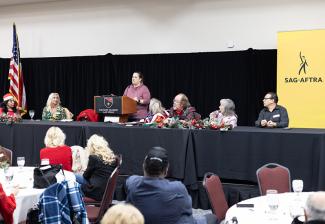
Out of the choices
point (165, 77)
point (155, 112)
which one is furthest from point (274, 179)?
point (165, 77)

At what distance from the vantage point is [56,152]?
5.01 meters

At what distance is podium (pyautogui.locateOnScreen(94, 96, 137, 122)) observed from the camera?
273 inches

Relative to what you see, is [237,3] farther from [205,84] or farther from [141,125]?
[141,125]

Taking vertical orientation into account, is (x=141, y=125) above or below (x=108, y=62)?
below

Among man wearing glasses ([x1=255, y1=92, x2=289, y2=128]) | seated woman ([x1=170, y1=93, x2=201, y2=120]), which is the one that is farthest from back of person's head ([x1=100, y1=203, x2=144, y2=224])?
seated woman ([x1=170, y1=93, x2=201, y2=120])

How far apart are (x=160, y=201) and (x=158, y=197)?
0.09ft

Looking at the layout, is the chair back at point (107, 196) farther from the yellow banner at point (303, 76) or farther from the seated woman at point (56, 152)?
the yellow banner at point (303, 76)

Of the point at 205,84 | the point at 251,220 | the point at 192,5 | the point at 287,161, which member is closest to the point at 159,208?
the point at 251,220

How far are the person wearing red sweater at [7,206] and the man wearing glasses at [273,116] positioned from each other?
140 inches

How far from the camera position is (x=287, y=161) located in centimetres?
539

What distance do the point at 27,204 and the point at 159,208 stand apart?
4.89 feet

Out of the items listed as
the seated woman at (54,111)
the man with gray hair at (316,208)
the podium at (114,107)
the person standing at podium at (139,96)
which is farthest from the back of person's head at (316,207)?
the seated woman at (54,111)

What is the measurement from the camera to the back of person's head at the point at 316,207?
2.36 metres

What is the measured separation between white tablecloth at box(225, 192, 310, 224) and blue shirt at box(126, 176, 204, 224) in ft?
1.23
